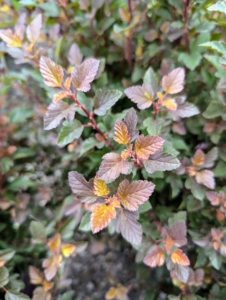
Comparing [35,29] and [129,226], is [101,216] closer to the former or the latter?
[129,226]

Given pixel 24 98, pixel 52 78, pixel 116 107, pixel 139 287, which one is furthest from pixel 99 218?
pixel 24 98

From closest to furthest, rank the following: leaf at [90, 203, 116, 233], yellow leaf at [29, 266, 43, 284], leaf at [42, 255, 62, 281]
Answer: leaf at [90, 203, 116, 233] → leaf at [42, 255, 62, 281] → yellow leaf at [29, 266, 43, 284]

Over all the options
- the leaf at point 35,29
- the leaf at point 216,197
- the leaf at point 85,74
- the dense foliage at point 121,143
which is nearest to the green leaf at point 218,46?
the dense foliage at point 121,143

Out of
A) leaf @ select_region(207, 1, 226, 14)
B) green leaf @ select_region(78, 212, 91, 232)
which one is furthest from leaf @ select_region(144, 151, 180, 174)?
leaf @ select_region(207, 1, 226, 14)

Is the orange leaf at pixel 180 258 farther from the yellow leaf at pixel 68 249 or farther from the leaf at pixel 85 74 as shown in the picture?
the leaf at pixel 85 74

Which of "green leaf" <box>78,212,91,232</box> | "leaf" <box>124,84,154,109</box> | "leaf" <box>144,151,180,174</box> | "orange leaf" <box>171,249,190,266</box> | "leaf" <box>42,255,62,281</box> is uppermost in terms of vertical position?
"leaf" <box>124,84,154,109</box>

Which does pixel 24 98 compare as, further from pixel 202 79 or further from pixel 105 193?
pixel 105 193

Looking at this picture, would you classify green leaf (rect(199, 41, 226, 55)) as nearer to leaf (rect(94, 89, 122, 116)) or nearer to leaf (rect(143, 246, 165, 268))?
leaf (rect(94, 89, 122, 116))
